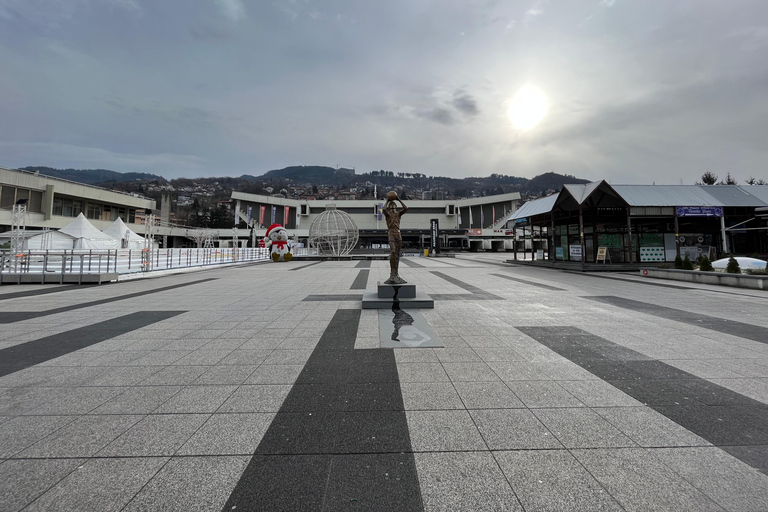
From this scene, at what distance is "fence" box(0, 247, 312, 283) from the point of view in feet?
51.1

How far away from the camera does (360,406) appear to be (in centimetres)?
345

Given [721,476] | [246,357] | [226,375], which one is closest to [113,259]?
[246,357]

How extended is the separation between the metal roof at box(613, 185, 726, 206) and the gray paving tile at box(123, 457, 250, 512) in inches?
968

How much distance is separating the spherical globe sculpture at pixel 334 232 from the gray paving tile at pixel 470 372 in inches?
1478

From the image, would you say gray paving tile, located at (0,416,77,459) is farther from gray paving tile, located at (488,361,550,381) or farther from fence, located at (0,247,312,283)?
fence, located at (0,247,312,283)

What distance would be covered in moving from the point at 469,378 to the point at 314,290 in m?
9.09

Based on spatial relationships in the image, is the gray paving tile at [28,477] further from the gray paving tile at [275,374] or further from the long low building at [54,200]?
the long low building at [54,200]

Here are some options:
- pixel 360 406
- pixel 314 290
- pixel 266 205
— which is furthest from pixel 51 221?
pixel 360 406

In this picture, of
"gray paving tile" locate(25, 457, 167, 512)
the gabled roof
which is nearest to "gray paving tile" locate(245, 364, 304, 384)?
"gray paving tile" locate(25, 457, 167, 512)

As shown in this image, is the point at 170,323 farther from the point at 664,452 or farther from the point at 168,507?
the point at 664,452

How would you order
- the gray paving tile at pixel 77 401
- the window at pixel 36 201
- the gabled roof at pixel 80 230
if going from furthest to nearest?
the window at pixel 36 201 → the gabled roof at pixel 80 230 → the gray paving tile at pixel 77 401

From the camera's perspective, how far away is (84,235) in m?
31.5

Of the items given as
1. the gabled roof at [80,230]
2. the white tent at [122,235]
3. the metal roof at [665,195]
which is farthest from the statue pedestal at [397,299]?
the white tent at [122,235]

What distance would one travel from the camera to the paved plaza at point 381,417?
2.22m
